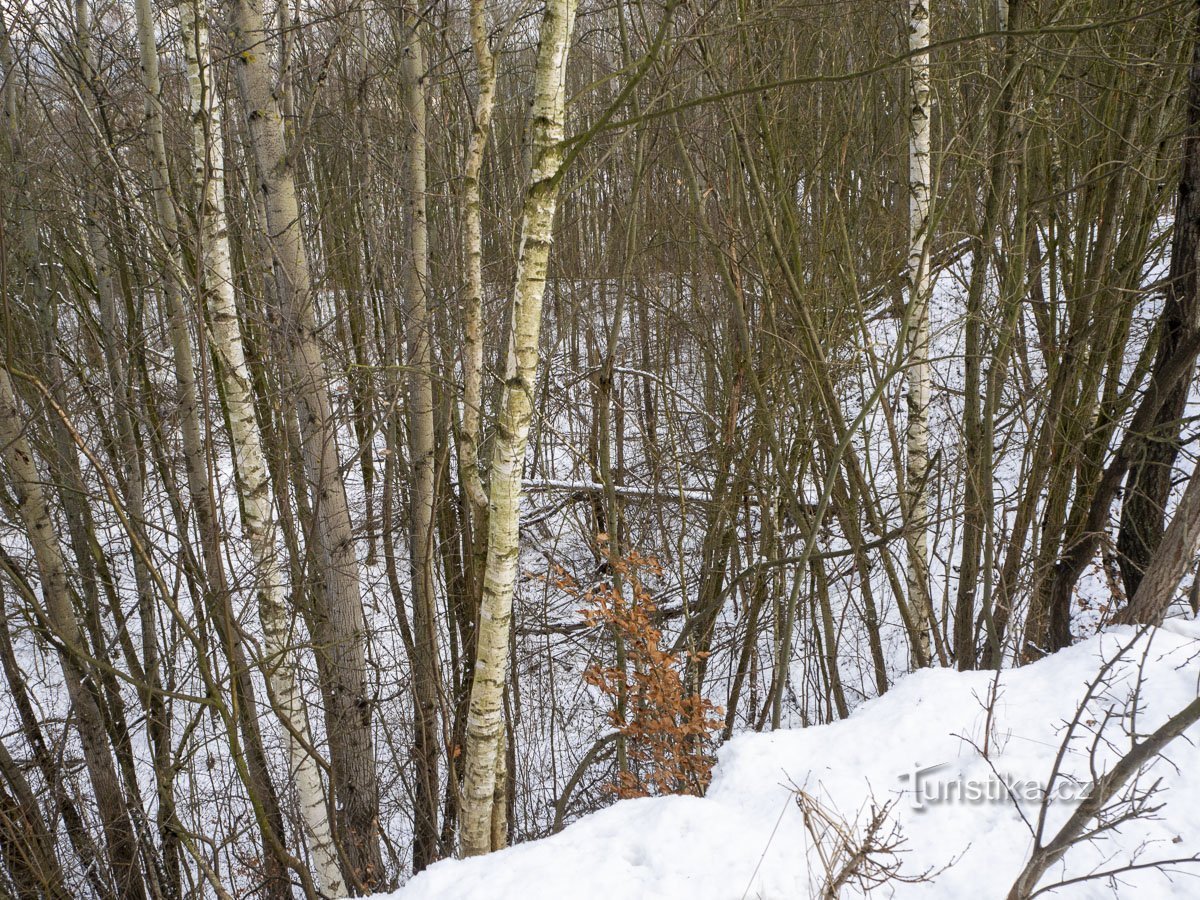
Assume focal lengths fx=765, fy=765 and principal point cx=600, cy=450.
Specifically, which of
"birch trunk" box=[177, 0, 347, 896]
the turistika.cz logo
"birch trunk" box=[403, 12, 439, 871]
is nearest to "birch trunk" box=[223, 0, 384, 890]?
"birch trunk" box=[177, 0, 347, 896]

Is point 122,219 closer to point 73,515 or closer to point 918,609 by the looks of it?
point 73,515

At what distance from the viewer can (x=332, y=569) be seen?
4344 millimetres

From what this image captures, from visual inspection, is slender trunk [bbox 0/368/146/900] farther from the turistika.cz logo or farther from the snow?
the turistika.cz logo

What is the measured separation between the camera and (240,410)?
3605mm

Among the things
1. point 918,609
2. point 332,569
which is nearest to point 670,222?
point 918,609

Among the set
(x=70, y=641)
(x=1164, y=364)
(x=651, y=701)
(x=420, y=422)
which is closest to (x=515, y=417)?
(x=420, y=422)

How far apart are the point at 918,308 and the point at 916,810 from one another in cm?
314

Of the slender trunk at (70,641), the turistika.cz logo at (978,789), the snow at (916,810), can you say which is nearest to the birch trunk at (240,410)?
the slender trunk at (70,641)

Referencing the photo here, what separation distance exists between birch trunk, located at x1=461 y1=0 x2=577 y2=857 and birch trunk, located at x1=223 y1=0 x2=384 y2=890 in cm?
88

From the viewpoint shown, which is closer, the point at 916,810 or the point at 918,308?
the point at 916,810

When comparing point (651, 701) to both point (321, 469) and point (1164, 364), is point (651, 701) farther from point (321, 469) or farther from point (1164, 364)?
point (1164, 364)

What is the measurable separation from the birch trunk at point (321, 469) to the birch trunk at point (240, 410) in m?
0.20

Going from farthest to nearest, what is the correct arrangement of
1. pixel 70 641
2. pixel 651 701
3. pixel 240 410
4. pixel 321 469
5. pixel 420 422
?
pixel 420 422 < pixel 651 701 < pixel 321 469 < pixel 70 641 < pixel 240 410

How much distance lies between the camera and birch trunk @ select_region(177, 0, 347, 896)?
3.29 m
